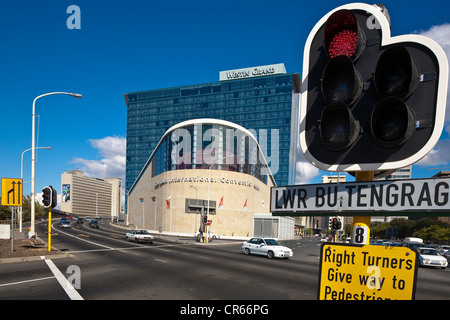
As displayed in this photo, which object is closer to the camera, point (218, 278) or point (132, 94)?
point (218, 278)

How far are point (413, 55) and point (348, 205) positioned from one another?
1.63 m

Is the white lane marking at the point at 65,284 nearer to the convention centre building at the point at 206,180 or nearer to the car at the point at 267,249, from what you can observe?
the car at the point at 267,249

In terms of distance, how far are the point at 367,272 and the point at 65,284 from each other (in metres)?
10.5

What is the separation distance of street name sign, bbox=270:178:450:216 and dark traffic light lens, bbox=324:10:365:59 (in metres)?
1.46

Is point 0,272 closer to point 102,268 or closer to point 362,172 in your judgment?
point 102,268

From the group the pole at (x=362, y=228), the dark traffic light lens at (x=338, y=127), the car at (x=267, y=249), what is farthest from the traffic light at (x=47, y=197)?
the pole at (x=362, y=228)

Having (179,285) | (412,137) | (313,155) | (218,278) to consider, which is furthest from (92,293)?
(412,137)

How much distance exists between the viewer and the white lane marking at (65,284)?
8602 mm

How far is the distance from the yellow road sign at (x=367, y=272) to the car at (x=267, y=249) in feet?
67.1

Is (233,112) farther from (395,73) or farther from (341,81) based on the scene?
(395,73)

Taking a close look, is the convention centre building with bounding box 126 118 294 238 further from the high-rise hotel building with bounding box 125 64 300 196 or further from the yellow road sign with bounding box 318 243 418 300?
the yellow road sign with bounding box 318 243 418 300

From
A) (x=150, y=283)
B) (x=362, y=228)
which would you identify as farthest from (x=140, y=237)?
(x=362, y=228)

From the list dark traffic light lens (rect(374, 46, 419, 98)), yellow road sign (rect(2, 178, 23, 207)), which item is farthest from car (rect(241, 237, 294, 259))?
dark traffic light lens (rect(374, 46, 419, 98))

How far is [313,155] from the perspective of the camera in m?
3.42
